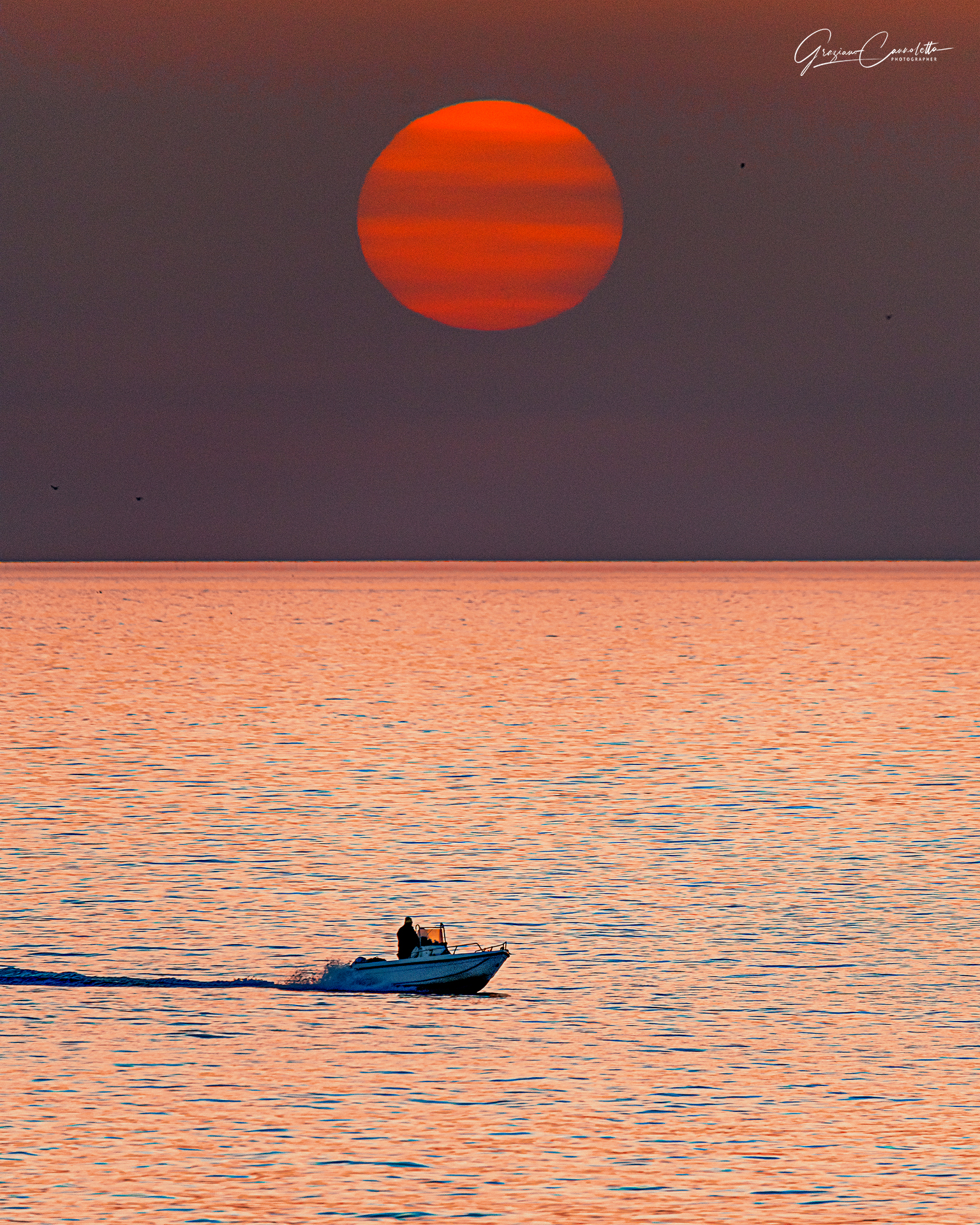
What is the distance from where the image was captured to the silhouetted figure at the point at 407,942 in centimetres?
4484

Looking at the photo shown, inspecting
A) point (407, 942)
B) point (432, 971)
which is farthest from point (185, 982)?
point (432, 971)

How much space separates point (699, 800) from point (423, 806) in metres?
12.2

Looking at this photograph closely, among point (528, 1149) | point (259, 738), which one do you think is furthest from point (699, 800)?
point (528, 1149)

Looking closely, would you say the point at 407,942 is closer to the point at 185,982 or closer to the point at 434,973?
the point at 434,973

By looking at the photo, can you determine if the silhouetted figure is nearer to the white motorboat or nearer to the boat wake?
the white motorboat

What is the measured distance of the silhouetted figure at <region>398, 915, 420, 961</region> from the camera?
44.8 metres

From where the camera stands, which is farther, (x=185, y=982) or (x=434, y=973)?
(x=185, y=982)

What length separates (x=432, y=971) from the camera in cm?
4388

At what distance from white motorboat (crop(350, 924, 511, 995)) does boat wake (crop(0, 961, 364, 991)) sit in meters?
0.40

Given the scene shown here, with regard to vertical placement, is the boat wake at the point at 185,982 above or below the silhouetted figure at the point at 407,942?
below

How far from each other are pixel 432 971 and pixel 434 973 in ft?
0.20

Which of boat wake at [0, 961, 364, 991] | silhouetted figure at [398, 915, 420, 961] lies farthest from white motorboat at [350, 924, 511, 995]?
boat wake at [0, 961, 364, 991]

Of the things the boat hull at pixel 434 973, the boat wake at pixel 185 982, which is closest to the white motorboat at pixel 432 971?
the boat hull at pixel 434 973

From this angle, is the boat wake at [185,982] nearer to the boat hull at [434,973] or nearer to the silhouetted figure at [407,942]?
the boat hull at [434,973]
